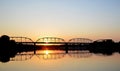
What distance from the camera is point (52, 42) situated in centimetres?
12025

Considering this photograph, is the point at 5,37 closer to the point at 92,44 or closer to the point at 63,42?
the point at 63,42

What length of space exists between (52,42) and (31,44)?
388 inches

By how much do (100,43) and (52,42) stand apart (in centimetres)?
1947

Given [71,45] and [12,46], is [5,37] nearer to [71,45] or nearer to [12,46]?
[12,46]

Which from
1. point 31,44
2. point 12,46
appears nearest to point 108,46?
point 31,44

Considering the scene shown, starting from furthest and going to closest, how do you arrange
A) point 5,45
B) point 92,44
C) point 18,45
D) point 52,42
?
point 92,44 < point 52,42 < point 18,45 < point 5,45

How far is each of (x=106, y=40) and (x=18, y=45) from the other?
125 ft

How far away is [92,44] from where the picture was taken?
5098 inches

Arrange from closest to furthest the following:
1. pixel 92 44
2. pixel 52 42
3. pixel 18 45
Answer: pixel 18 45 < pixel 52 42 < pixel 92 44

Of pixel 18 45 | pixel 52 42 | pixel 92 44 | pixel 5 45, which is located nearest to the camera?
pixel 5 45

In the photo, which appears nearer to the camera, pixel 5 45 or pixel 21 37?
pixel 5 45

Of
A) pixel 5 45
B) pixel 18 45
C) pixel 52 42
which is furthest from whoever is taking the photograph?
pixel 52 42

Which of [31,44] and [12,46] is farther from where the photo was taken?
[31,44]

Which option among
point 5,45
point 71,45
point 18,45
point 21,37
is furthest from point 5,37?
point 71,45
